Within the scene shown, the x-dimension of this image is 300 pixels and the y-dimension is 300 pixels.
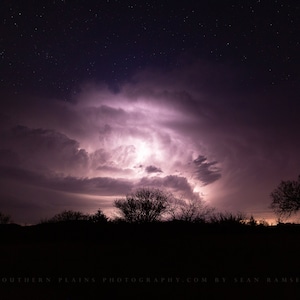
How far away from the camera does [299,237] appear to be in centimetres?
2342

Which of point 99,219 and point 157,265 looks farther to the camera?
point 99,219

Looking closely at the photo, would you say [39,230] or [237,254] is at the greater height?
[39,230]

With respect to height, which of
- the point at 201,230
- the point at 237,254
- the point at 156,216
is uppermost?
the point at 156,216

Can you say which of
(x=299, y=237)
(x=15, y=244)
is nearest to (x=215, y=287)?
(x=299, y=237)

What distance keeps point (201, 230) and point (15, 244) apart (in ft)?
38.2

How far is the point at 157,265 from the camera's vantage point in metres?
21.0

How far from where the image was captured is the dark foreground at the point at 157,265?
1788 centimetres

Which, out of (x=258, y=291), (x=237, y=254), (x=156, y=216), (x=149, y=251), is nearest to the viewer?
(x=258, y=291)

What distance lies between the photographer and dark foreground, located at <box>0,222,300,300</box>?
A: 17875 millimetres

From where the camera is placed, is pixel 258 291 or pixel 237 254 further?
pixel 237 254

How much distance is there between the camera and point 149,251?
75.0 feet

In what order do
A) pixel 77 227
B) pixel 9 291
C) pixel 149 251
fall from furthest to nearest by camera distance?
pixel 77 227
pixel 149 251
pixel 9 291

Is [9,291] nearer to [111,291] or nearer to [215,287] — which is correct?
[111,291]

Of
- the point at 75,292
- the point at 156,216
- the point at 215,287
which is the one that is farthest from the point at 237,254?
the point at 156,216
